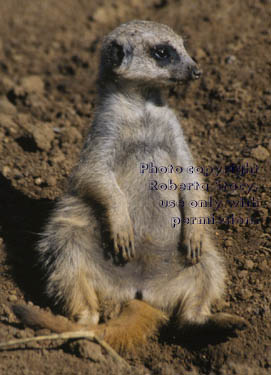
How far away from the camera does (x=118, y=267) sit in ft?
10.2

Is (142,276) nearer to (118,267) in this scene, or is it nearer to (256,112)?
(118,267)

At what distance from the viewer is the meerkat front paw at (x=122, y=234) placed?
3.04 metres

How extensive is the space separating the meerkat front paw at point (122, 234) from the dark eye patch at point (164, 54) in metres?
0.94

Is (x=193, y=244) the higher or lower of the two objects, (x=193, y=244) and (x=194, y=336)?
the higher

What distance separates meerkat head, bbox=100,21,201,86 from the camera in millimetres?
3137

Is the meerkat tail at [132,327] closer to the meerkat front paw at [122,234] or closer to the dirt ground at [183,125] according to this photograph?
the dirt ground at [183,125]

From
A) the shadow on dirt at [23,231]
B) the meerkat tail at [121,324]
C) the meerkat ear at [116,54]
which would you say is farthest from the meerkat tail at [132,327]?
the meerkat ear at [116,54]

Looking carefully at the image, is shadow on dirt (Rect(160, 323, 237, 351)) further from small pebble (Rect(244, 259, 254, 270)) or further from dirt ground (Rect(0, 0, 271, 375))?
small pebble (Rect(244, 259, 254, 270))

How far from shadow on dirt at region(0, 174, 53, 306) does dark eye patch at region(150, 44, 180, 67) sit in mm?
1363

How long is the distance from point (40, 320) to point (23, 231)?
1098 millimetres

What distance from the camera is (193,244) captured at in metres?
3.15

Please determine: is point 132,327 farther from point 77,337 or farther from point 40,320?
point 40,320

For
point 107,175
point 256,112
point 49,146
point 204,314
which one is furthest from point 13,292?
point 256,112

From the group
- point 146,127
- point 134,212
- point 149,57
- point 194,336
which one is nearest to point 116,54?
point 149,57
